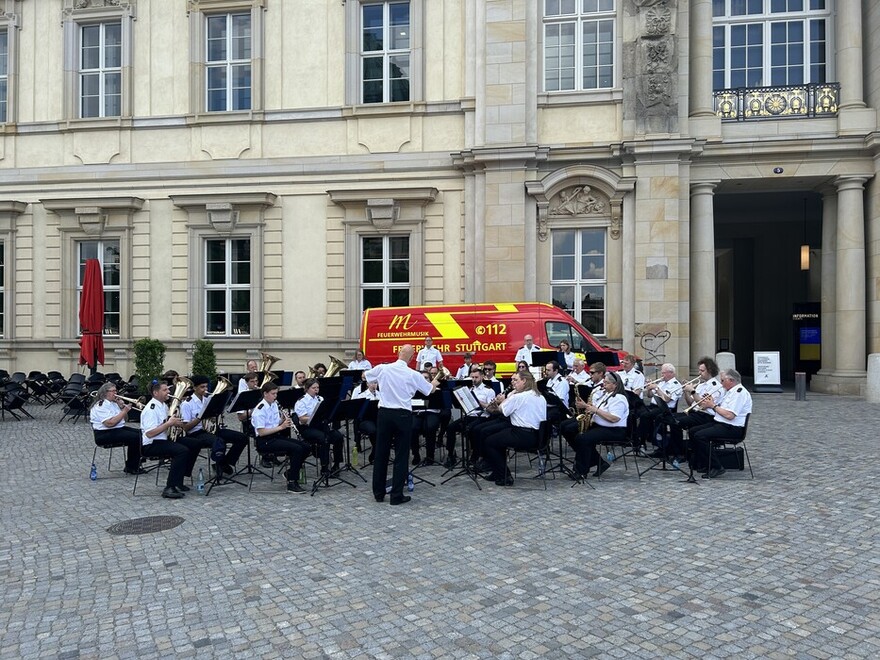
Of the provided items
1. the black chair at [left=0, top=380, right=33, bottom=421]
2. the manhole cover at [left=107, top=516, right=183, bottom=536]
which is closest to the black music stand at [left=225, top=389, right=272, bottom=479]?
the manhole cover at [left=107, top=516, right=183, bottom=536]

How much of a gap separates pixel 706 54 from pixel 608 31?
8.89 feet

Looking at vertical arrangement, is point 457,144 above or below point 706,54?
below

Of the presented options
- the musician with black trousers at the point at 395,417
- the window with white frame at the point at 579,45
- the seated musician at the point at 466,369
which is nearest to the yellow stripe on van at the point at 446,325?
the seated musician at the point at 466,369

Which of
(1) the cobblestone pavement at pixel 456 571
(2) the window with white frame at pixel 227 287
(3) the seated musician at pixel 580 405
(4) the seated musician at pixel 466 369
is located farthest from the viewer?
(2) the window with white frame at pixel 227 287

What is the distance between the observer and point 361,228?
19547 mm

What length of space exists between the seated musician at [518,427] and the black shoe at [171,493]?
12.3 ft

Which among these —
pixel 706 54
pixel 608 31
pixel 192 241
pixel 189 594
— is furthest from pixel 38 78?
pixel 189 594

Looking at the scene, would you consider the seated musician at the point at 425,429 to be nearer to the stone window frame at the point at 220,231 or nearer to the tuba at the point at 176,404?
the tuba at the point at 176,404

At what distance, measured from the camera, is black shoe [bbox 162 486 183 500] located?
8156 millimetres

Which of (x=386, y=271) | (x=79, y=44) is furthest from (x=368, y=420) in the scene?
(x=79, y=44)

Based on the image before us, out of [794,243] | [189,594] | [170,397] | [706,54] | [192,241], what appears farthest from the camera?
[794,243]

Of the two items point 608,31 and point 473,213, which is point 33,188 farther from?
point 608,31

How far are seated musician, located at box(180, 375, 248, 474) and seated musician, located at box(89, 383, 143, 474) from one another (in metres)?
0.81

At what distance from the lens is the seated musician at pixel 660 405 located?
10250mm
